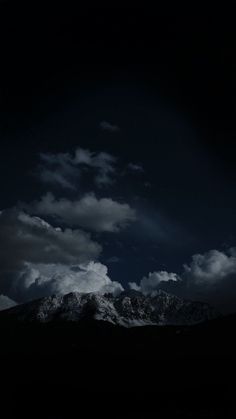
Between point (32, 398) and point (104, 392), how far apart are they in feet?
89.5

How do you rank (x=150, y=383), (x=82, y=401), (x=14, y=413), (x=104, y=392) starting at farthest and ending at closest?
(x=150, y=383) < (x=104, y=392) < (x=82, y=401) < (x=14, y=413)

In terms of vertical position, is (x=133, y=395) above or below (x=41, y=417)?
above

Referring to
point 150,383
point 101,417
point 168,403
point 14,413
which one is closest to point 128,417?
point 101,417

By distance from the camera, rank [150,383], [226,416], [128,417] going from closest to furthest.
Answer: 1. [226,416]
2. [128,417]
3. [150,383]

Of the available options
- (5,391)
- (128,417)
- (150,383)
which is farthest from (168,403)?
(5,391)

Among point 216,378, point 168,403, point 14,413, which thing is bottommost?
point 14,413

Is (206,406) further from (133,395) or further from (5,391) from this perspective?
A: (5,391)

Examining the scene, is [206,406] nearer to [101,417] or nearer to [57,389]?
[101,417]

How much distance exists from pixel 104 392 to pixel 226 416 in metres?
70.1

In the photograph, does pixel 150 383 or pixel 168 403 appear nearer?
pixel 168 403

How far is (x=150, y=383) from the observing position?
19500cm

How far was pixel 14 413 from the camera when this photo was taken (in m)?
149

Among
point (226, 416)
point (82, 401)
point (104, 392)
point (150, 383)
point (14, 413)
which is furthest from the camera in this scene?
point (150, 383)

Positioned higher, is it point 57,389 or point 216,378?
point 216,378
